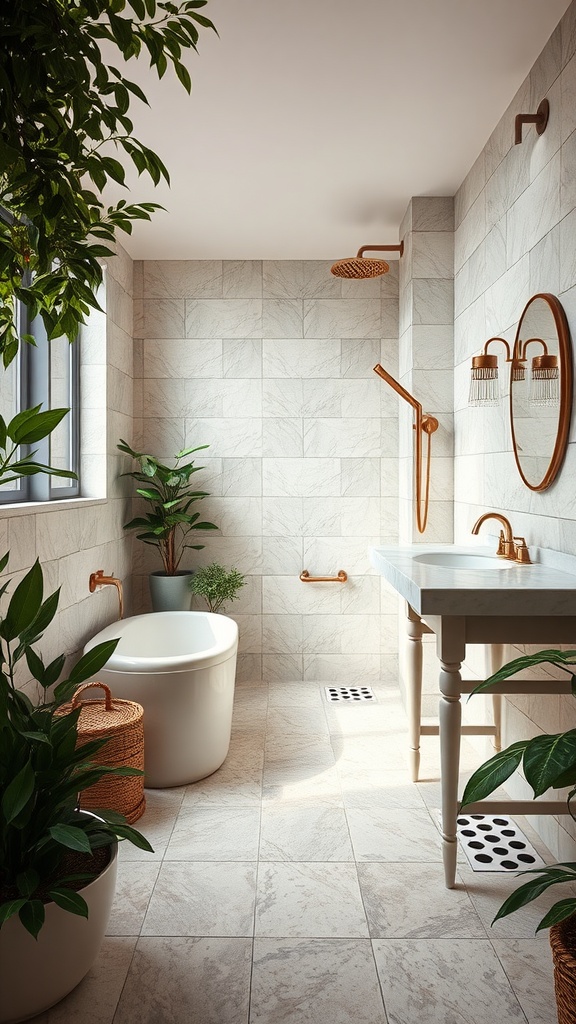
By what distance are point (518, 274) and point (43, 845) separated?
7.50ft

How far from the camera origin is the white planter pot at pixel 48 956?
143cm

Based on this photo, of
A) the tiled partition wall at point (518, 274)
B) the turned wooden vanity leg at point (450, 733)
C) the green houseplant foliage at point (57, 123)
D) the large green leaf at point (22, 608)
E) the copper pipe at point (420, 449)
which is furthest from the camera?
the copper pipe at point (420, 449)

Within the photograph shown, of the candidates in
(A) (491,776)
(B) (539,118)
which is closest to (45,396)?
(B) (539,118)

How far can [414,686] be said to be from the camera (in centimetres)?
282

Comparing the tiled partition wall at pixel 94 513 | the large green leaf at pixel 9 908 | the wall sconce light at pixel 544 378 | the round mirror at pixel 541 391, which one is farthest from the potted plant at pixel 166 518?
the large green leaf at pixel 9 908

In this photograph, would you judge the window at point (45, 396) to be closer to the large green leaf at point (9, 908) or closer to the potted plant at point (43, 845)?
the potted plant at point (43, 845)

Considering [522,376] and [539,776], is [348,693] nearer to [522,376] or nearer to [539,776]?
[522,376]

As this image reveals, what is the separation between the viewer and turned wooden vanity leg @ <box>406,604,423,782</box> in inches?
110

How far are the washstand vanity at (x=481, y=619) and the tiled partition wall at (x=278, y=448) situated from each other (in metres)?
1.91

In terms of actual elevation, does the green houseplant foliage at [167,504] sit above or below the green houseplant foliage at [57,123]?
below

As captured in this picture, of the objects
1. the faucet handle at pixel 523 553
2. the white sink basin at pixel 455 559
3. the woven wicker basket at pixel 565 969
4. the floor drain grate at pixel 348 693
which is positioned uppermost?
the faucet handle at pixel 523 553

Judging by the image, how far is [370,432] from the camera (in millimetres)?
4180

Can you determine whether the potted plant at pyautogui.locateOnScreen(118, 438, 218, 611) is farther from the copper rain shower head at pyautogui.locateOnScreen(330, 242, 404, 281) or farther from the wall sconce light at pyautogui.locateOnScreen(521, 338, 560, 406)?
the wall sconce light at pyautogui.locateOnScreen(521, 338, 560, 406)

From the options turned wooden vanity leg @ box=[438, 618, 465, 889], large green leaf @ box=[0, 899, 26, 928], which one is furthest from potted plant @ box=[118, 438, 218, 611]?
large green leaf @ box=[0, 899, 26, 928]
